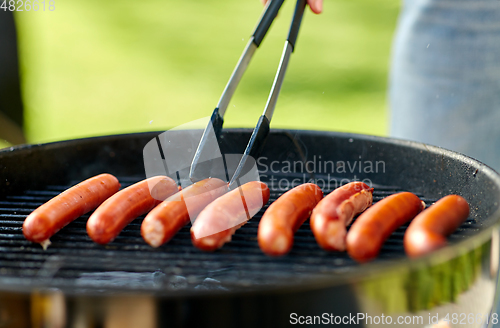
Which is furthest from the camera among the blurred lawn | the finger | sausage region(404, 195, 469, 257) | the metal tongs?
the blurred lawn

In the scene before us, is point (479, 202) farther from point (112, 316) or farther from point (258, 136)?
point (112, 316)

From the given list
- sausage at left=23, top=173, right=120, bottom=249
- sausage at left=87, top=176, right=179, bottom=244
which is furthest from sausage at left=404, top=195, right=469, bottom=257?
sausage at left=23, top=173, right=120, bottom=249

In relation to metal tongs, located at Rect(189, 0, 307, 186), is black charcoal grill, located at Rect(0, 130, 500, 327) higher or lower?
lower

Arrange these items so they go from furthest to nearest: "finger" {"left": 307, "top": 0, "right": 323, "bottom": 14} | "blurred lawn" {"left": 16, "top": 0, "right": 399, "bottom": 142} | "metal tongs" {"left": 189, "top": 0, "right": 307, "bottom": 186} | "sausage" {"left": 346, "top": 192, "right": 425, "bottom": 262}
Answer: "blurred lawn" {"left": 16, "top": 0, "right": 399, "bottom": 142}, "finger" {"left": 307, "top": 0, "right": 323, "bottom": 14}, "metal tongs" {"left": 189, "top": 0, "right": 307, "bottom": 186}, "sausage" {"left": 346, "top": 192, "right": 425, "bottom": 262}

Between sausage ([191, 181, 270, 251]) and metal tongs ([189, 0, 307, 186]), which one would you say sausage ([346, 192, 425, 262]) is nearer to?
sausage ([191, 181, 270, 251])

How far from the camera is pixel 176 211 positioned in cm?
216

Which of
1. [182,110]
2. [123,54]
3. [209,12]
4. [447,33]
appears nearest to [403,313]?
[447,33]

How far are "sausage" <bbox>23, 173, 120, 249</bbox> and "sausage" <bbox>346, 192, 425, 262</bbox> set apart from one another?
1.41 m

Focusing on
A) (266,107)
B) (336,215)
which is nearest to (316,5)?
(266,107)

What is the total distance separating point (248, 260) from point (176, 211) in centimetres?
45

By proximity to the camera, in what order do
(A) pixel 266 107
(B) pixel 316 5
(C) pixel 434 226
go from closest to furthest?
(C) pixel 434 226 → (A) pixel 266 107 → (B) pixel 316 5

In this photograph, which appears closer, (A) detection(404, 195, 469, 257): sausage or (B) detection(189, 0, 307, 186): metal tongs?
(A) detection(404, 195, 469, 257): sausage

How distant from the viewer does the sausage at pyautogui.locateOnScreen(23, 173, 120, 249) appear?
6.98ft

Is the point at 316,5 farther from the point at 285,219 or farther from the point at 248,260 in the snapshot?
the point at 248,260
